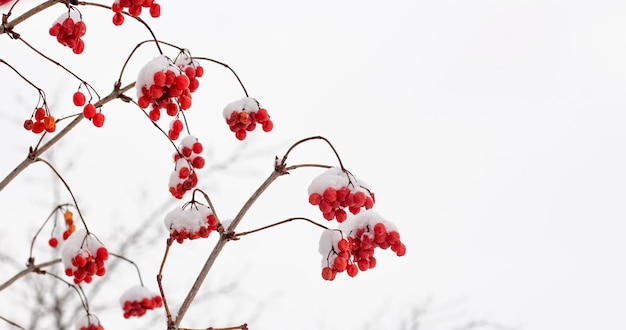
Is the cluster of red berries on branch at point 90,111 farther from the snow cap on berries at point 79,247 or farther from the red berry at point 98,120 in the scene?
the snow cap on berries at point 79,247

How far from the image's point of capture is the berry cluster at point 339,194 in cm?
100

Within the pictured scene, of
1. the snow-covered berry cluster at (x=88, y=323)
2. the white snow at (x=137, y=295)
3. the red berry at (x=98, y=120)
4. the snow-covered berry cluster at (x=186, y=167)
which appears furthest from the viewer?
the white snow at (x=137, y=295)

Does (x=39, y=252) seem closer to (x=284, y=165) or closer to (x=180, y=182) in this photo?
(x=180, y=182)

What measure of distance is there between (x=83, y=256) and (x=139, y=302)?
0.37 metres

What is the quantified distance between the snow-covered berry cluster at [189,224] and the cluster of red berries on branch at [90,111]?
200 mm

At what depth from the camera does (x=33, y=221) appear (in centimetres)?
485

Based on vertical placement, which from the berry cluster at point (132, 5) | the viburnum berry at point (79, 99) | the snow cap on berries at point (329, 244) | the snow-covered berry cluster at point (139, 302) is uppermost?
the viburnum berry at point (79, 99)

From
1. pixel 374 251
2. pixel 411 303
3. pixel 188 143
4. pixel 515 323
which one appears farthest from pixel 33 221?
pixel 374 251

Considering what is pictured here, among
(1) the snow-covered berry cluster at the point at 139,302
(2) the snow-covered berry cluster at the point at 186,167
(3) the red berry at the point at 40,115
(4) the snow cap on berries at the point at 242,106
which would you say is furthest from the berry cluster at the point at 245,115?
(1) the snow-covered berry cluster at the point at 139,302

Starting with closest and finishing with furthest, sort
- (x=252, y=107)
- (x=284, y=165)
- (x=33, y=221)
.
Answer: (x=284, y=165)
(x=252, y=107)
(x=33, y=221)

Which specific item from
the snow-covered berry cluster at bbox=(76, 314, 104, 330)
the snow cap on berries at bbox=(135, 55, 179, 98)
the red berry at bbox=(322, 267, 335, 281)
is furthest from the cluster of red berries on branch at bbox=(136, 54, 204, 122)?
the snow-covered berry cluster at bbox=(76, 314, 104, 330)

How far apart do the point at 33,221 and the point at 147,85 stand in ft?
14.0

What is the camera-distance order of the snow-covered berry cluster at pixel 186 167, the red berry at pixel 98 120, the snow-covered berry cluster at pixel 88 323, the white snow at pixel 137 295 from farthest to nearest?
the white snow at pixel 137 295 < the snow-covered berry cluster at pixel 88 323 < the snow-covered berry cluster at pixel 186 167 < the red berry at pixel 98 120

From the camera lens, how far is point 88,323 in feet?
4.45
